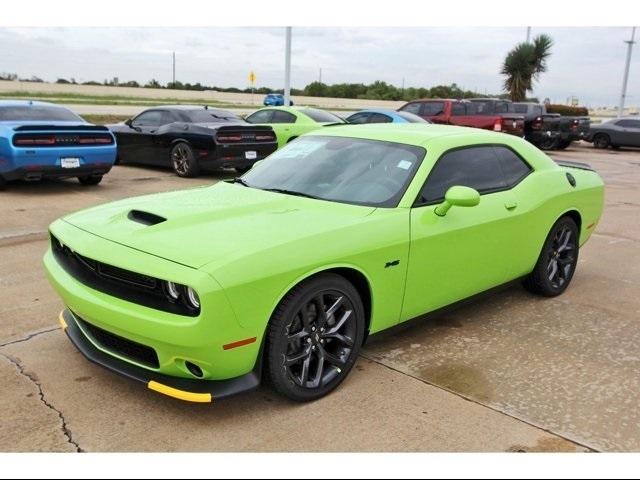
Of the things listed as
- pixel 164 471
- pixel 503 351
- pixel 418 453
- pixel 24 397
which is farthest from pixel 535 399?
pixel 24 397

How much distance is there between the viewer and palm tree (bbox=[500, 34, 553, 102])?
118 feet

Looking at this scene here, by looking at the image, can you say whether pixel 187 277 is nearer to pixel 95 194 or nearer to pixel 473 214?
pixel 473 214

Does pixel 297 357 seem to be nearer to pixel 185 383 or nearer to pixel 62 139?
pixel 185 383

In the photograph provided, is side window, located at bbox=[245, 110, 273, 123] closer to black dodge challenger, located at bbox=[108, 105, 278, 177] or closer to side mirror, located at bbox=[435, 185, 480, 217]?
black dodge challenger, located at bbox=[108, 105, 278, 177]

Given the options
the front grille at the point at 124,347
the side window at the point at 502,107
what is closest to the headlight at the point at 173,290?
the front grille at the point at 124,347

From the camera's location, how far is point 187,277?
2.78 meters

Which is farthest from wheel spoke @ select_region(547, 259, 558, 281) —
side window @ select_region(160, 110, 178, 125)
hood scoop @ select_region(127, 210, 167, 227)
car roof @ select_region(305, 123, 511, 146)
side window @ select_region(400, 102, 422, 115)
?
side window @ select_region(400, 102, 422, 115)

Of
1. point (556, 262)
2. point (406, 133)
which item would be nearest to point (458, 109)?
point (556, 262)

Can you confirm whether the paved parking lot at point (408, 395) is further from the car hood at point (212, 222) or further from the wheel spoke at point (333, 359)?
the car hood at point (212, 222)

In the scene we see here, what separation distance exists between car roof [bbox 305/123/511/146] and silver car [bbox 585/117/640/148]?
70.9 ft

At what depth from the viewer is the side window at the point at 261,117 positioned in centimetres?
1370

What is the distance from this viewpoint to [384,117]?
1519 centimetres

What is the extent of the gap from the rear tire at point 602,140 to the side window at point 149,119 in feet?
62.2

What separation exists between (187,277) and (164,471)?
2.78ft
